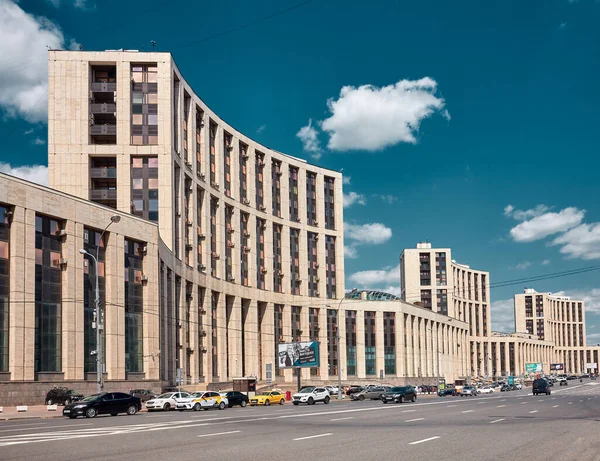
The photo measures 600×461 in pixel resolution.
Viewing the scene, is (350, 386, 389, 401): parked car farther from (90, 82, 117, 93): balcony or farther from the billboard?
(90, 82, 117, 93): balcony

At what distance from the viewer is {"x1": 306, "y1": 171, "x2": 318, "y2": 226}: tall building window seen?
12756 centimetres

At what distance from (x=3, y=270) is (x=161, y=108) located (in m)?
32.7

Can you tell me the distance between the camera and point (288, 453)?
19.3m

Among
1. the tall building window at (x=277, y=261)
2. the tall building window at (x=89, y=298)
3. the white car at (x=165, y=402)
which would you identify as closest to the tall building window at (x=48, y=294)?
the tall building window at (x=89, y=298)

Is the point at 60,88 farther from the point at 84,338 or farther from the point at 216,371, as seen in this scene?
the point at 216,371

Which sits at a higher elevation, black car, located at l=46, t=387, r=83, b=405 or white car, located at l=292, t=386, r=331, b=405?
black car, located at l=46, t=387, r=83, b=405

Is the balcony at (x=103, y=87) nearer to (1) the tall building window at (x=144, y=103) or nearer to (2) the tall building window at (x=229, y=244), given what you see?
(1) the tall building window at (x=144, y=103)

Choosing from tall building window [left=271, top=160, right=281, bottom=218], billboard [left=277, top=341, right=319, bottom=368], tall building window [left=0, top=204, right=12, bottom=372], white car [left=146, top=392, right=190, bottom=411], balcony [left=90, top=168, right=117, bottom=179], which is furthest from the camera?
tall building window [left=271, top=160, right=281, bottom=218]

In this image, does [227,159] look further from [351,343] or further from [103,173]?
[351,343]

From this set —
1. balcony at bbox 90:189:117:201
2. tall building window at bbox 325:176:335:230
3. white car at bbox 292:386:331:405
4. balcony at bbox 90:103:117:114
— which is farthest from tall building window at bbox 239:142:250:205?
white car at bbox 292:386:331:405

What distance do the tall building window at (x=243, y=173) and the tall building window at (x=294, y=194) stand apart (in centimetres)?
1389

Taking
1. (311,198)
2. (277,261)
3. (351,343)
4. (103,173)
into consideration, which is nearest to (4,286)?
(103,173)

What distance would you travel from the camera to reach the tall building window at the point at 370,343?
5317 inches

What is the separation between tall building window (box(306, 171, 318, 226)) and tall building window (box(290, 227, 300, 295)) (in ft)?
14.2
